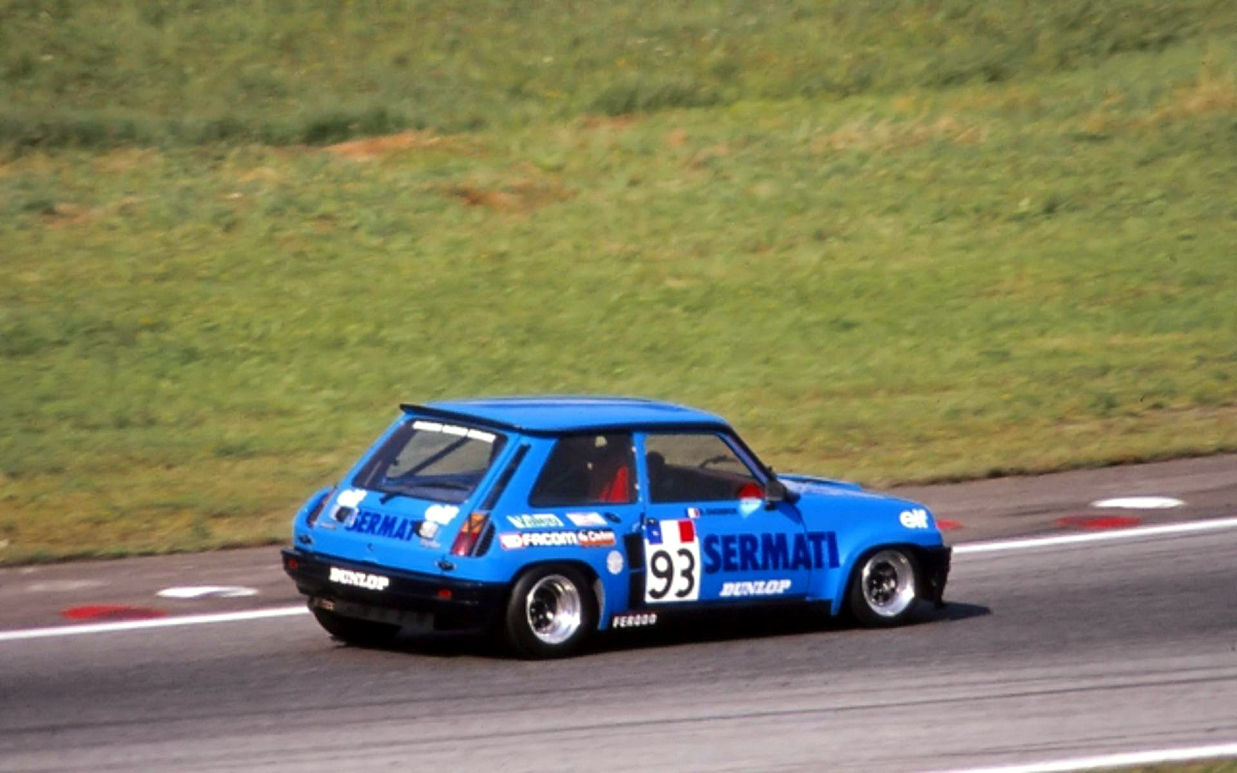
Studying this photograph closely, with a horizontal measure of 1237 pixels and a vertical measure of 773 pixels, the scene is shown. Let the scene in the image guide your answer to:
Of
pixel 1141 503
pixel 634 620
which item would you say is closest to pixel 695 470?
pixel 634 620

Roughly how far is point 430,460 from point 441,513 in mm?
561

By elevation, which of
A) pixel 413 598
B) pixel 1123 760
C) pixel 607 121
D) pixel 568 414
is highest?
pixel 607 121

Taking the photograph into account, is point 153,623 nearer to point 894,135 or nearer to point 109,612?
point 109,612

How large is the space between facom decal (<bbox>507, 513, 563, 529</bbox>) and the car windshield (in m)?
0.37

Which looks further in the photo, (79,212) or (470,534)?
(79,212)

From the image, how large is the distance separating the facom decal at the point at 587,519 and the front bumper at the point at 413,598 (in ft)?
1.92

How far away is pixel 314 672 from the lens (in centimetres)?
1026

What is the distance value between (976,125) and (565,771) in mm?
24625

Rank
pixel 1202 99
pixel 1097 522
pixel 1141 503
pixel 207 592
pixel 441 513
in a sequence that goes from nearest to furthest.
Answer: pixel 441 513 < pixel 207 592 < pixel 1097 522 < pixel 1141 503 < pixel 1202 99

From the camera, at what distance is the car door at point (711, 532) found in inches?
421

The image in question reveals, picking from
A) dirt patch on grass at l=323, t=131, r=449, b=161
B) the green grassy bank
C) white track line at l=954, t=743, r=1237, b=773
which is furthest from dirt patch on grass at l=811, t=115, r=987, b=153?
white track line at l=954, t=743, r=1237, b=773

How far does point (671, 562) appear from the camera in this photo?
10.7m

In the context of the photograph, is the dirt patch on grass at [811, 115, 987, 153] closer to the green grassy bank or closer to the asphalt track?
the green grassy bank

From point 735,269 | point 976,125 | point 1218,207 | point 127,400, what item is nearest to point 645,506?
point 127,400
